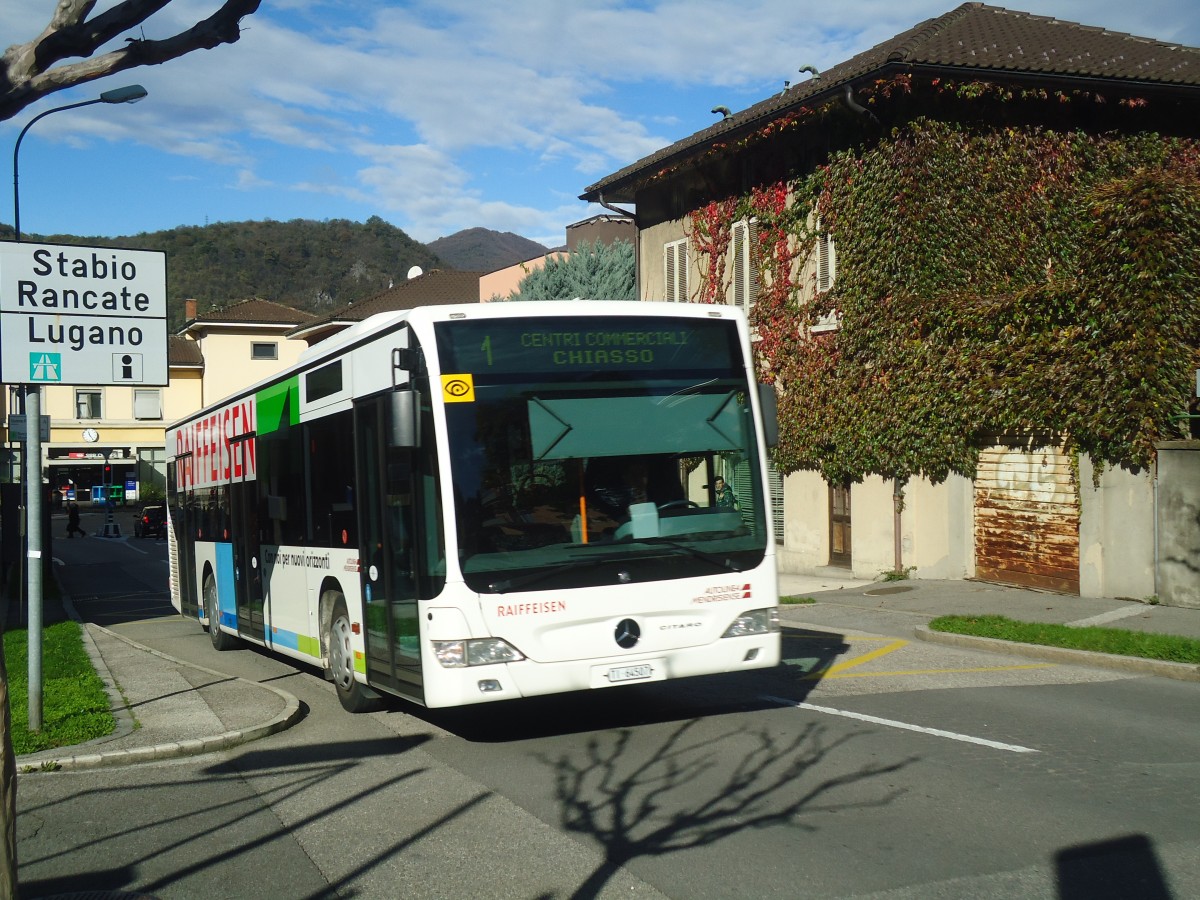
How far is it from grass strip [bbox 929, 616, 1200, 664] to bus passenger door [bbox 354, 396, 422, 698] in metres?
6.73

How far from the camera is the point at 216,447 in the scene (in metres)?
14.8

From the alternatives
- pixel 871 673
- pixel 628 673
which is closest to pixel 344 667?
pixel 628 673

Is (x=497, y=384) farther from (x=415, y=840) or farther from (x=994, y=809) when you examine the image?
(x=994, y=809)

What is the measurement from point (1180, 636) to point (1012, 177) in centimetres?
1040

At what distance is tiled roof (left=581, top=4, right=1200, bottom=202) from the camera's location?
Answer: 20312 mm

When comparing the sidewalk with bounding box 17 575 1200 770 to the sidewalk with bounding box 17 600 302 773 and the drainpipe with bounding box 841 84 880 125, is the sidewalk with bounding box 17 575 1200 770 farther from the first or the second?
the drainpipe with bounding box 841 84 880 125

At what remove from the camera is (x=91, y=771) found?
823cm

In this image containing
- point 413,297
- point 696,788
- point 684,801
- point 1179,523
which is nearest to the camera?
point 684,801

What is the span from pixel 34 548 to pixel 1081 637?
9561 mm

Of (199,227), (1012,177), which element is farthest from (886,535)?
(199,227)

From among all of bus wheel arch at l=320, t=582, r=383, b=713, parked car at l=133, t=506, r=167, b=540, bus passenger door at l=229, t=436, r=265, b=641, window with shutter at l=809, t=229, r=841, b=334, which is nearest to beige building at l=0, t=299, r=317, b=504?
parked car at l=133, t=506, r=167, b=540

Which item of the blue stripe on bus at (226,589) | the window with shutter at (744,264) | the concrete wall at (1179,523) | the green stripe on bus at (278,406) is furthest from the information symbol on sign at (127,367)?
the window with shutter at (744,264)

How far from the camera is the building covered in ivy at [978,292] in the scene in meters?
16.0

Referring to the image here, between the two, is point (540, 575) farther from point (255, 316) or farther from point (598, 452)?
point (255, 316)
